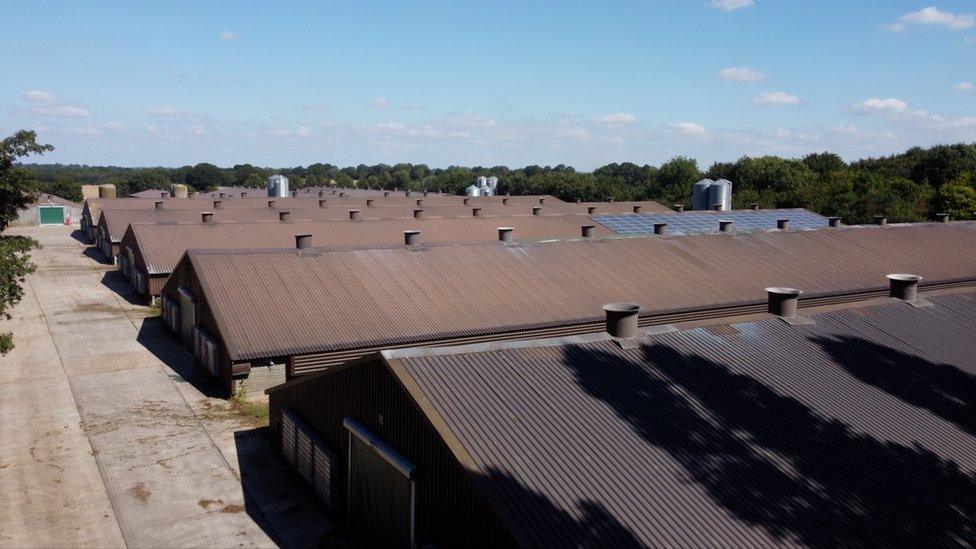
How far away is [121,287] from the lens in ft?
139

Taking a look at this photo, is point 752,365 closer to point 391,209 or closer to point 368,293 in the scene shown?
point 368,293

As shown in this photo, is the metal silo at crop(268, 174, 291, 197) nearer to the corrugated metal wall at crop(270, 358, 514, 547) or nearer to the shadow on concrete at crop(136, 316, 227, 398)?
the shadow on concrete at crop(136, 316, 227, 398)

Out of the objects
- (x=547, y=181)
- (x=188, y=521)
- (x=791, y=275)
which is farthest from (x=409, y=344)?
(x=547, y=181)

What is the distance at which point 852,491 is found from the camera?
10156 millimetres

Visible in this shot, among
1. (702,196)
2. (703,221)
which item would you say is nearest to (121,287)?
(703,221)

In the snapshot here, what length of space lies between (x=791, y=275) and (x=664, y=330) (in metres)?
17.6

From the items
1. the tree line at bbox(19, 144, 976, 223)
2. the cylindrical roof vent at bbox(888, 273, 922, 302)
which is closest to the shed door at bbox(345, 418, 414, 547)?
the cylindrical roof vent at bbox(888, 273, 922, 302)

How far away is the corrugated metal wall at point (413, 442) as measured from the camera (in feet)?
31.5

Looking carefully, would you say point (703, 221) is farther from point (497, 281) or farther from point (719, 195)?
point (497, 281)

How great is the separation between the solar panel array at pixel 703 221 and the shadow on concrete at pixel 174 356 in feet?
77.9

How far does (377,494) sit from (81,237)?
70259mm

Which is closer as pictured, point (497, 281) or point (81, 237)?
point (497, 281)

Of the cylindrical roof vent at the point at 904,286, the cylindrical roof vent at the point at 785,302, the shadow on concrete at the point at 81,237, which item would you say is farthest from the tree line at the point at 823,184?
the cylindrical roof vent at the point at 785,302

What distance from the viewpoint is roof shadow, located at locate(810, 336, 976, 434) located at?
43.1 ft
